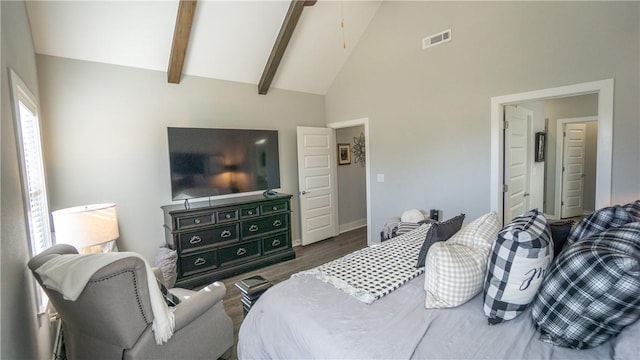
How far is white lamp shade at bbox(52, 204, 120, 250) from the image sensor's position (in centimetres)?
223

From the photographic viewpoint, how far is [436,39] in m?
3.70

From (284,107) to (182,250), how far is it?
105 inches

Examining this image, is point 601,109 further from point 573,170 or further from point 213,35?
point 213,35

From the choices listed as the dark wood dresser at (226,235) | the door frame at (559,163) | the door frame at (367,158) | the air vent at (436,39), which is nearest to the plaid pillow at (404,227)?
the door frame at (367,158)

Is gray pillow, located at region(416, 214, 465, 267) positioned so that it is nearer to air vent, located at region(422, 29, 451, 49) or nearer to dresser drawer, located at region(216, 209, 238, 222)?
dresser drawer, located at region(216, 209, 238, 222)

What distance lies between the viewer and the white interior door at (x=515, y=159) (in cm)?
341

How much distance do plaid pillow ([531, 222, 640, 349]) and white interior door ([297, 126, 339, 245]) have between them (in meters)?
3.82

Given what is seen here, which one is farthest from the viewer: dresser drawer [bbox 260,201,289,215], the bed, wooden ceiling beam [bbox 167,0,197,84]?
dresser drawer [bbox 260,201,289,215]

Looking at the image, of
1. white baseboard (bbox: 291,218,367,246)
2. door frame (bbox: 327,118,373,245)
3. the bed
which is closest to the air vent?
door frame (bbox: 327,118,373,245)

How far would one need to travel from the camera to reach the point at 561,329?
112 centimetres

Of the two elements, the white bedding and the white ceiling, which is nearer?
the white bedding

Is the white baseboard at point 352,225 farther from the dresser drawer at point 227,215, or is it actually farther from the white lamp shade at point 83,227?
the white lamp shade at point 83,227

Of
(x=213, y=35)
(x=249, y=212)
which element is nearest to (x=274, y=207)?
(x=249, y=212)

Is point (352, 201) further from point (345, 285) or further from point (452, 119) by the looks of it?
point (345, 285)
